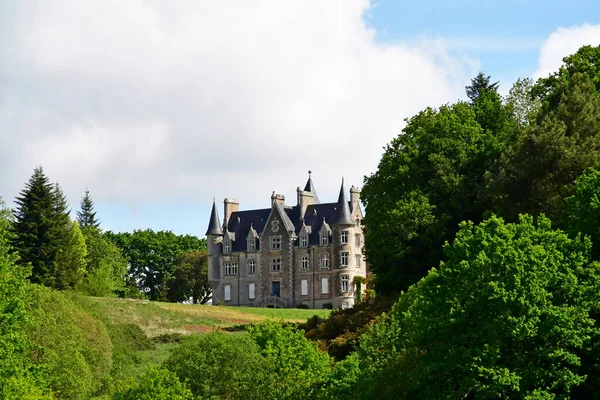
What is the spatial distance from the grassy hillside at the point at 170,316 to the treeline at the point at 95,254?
182 inches

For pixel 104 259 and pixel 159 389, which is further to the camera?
pixel 104 259

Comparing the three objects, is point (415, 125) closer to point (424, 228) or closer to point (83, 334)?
point (424, 228)

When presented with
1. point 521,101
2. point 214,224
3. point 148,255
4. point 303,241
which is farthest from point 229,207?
point 521,101

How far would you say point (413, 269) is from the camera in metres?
57.2

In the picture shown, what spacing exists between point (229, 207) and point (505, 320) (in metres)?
79.4

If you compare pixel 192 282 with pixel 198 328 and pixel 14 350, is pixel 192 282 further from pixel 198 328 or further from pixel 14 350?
pixel 14 350

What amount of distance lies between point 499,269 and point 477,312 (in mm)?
1427

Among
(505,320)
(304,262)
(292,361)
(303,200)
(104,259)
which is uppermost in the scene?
(303,200)

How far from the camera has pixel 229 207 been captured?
112125mm

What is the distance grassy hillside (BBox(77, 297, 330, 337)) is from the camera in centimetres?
7150

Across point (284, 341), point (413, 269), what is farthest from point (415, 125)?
point (284, 341)

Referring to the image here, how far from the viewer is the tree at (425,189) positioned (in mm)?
56125

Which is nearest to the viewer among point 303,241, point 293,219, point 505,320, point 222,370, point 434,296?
point 505,320

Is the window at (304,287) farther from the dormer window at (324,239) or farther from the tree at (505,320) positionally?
the tree at (505,320)
